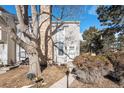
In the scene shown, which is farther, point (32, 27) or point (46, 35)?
point (46, 35)

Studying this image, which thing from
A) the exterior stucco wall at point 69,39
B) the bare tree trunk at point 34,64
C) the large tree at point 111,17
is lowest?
the bare tree trunk at point 34,64

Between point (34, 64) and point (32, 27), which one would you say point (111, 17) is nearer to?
point (32, 27)

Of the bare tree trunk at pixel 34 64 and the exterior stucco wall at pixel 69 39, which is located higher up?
the exterior stucco wall at pixel 69 39

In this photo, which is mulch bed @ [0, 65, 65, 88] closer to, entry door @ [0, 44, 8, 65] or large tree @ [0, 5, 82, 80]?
large tree @ [0, 5, 82, 80]

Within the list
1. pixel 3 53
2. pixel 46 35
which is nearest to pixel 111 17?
pixel 46 35

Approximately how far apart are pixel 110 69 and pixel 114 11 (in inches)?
160

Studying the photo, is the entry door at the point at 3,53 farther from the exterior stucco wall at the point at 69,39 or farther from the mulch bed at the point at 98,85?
the mulch bed at the point at 98,85

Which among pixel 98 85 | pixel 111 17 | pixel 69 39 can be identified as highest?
pixel 111 17

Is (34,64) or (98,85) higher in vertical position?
(34,64)

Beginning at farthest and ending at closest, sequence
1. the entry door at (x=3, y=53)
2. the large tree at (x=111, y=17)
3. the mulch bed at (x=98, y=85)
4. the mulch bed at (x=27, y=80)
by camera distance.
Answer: the entry door at (x=3, y=53) → the large tree at (x=111, y=17) → the mulch bed at (x=27, y=80) → the mulch bed at (x=98, y=85)

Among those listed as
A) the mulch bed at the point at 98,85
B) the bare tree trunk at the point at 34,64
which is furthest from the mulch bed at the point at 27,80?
the mulch bed at the point at 98,85
